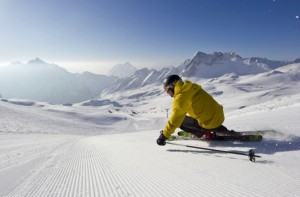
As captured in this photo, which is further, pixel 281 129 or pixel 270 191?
pixel 281 129

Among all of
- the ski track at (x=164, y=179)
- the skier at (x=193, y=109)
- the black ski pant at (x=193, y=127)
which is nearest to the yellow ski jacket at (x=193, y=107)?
the skier at (x=193, y=109)

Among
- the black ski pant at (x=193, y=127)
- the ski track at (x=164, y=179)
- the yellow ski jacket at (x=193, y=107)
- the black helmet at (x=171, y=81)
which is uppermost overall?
the black helmet at (x=171, y=81)

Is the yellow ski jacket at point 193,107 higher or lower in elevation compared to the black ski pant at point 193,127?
higher

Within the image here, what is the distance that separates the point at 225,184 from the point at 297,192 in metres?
0.96

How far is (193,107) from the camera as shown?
750cm

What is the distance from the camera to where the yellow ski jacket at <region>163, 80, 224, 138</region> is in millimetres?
7141

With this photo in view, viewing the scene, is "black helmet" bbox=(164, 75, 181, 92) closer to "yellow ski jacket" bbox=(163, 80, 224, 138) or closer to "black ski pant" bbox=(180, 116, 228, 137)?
"yellow ski jacket" bbox=(163, 80, 224, 138)

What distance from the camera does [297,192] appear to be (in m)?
3.56

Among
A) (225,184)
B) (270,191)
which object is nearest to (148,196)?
(225,184)

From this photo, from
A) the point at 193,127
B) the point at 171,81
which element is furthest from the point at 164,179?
the point at 193,127

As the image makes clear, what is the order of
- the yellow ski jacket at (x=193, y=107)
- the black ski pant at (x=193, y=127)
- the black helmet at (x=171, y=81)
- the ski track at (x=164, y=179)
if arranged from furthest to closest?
the black ski pant at (x=193, y=127), the black helmet at (x=171, y=81), the yellow ski jacket at (x=193, y=107), the ski track at (x=164, y=179)

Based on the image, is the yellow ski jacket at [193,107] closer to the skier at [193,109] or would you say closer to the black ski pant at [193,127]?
the skier at [193,109]

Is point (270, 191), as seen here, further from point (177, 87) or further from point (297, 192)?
point (177, 87)

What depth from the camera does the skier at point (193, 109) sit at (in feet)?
23.5
